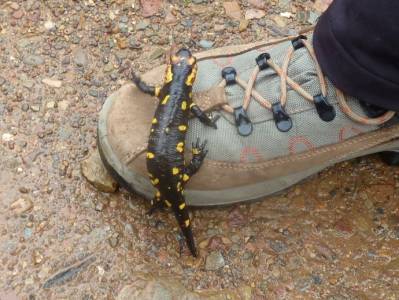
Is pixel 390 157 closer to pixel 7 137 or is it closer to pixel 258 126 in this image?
pixel 258 126

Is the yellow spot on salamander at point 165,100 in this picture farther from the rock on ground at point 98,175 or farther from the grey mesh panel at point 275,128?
the rock on ground at point 98,175

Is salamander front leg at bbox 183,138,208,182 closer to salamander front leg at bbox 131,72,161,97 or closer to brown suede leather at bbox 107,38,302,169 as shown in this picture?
brown suede leather at bbox 107,38,302,169

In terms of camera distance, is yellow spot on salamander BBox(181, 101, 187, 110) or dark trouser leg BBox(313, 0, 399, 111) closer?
dark trouser leg BBox(313, 0, 399, 111)

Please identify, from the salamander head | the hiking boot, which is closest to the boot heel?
the hiking boot

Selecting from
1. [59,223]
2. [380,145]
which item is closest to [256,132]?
[380,145]

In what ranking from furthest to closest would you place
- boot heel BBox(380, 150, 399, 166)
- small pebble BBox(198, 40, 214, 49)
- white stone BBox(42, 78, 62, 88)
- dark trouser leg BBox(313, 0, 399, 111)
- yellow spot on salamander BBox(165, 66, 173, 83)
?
small pebble BBox(198, 40, 214, 49) < white stone BBox(42, 78, 62, 88) < boot heel BBox(380, 150, 399, 166) < yellow spot on salamander BBox(165, 66, 173, 83) < dark trouser leg BBox(313, 0, 399, 111)

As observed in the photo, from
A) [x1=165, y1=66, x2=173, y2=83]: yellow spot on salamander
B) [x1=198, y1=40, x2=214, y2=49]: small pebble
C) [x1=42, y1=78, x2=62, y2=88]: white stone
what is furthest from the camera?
[x1=198, y1=40, x2=214, y2=49]: small pebble

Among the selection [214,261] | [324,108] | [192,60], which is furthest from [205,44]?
[214,261]

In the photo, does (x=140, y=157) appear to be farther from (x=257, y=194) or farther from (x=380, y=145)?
(x=380, y=145)
